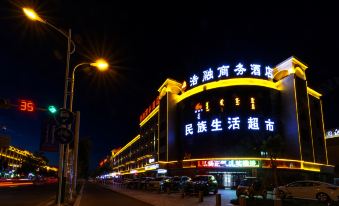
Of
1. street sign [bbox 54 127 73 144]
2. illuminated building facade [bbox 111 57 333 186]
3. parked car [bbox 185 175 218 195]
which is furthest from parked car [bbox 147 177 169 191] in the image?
street sign [bbox 54 127 73 144]

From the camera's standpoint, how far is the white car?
20.8 metres

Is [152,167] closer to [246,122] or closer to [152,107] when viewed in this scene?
[152,107]

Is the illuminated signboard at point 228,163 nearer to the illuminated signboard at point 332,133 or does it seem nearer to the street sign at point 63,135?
the illuminated signboard at point 332,133

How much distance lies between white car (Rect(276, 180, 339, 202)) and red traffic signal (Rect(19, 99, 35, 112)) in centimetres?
1704

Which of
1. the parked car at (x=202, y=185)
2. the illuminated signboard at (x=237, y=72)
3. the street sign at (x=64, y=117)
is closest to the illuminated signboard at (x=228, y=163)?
the illuminated signboard at (x=237, y=72)

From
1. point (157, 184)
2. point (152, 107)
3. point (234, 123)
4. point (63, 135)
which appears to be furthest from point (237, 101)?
point (63, 135)

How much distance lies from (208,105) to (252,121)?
7.51 metres

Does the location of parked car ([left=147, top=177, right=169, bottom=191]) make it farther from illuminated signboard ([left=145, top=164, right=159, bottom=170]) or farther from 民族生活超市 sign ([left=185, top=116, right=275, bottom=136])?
illuminated signboard ([left=145, top=164, right=159, bottom=170])

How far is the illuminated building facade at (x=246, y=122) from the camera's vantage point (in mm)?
49438

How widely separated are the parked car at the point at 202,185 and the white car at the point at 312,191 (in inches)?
275

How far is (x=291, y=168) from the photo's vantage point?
4947 centimetres

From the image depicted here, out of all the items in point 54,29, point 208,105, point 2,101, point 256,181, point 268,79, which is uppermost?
point 268,79

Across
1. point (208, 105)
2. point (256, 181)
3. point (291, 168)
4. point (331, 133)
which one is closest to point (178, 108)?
point (208, 105)

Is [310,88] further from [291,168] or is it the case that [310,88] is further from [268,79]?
[291,168]
